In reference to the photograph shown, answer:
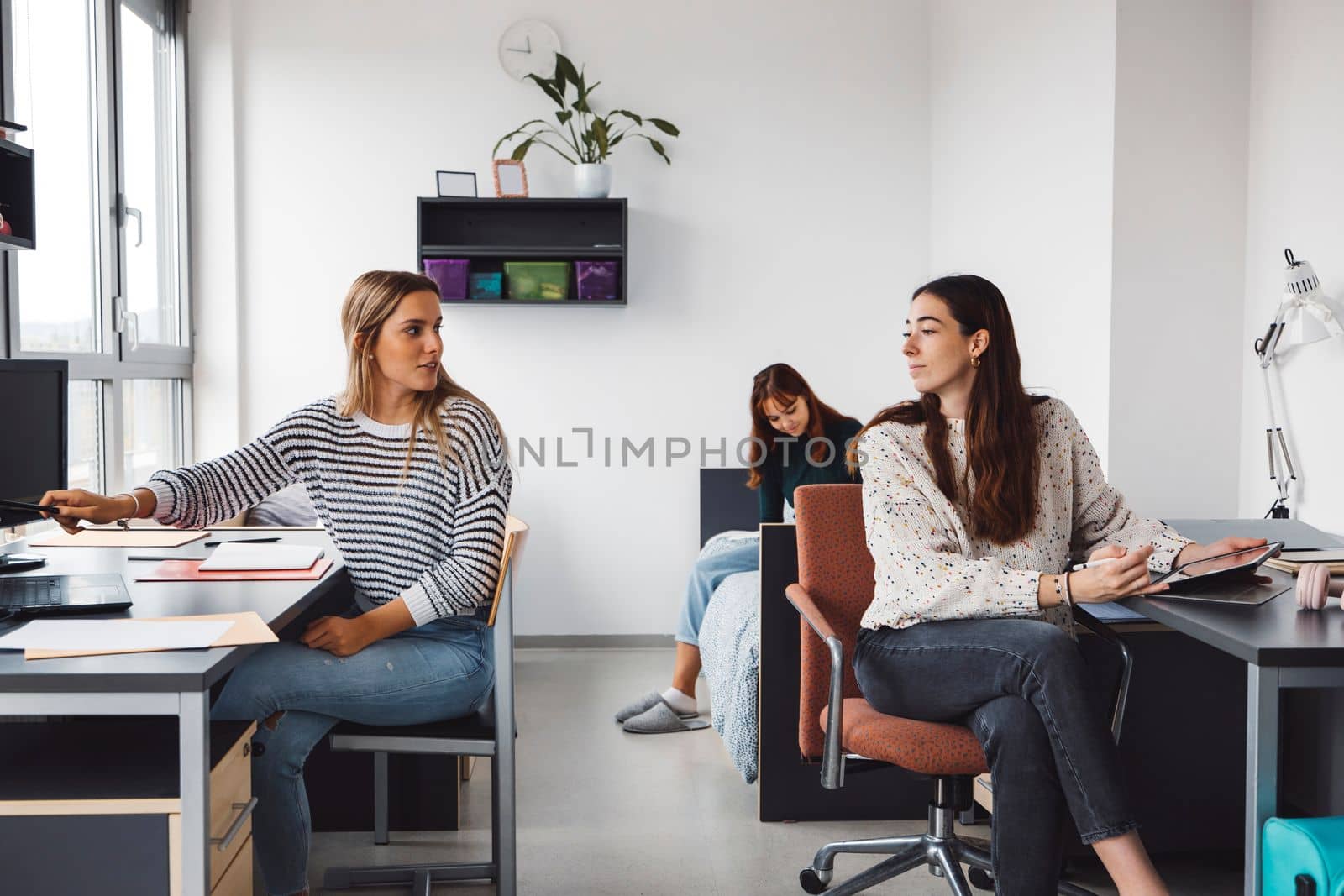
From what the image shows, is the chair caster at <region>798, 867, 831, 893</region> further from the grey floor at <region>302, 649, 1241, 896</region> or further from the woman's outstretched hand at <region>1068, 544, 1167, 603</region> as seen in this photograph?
the woman's outstretched hand at <region>1068, 544, 1167, 603</region>

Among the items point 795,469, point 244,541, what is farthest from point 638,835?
point 795,469

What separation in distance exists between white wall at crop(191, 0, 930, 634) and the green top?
1069mm

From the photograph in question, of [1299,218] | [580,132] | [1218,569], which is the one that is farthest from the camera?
[580,132]

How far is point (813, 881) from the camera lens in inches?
91.9

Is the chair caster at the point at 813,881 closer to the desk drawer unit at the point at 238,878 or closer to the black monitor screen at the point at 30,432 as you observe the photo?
the desk drawer unit at the point at 238,878

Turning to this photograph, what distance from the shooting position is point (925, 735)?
77.2 inches

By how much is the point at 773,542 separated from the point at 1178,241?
155cm

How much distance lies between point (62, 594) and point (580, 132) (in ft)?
10.6

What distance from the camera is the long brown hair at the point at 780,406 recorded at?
11.9ft

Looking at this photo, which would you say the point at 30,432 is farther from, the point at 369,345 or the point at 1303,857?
the point at 1303,857

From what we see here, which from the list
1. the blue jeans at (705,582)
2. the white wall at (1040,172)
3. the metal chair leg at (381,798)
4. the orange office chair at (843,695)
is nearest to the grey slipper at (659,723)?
the blue jeans at (705,582)

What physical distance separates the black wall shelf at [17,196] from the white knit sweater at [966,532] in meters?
→ 1.90

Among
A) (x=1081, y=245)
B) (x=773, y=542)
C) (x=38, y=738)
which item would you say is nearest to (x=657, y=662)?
(x=773, y=542)

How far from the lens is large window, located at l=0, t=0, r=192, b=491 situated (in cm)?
305
